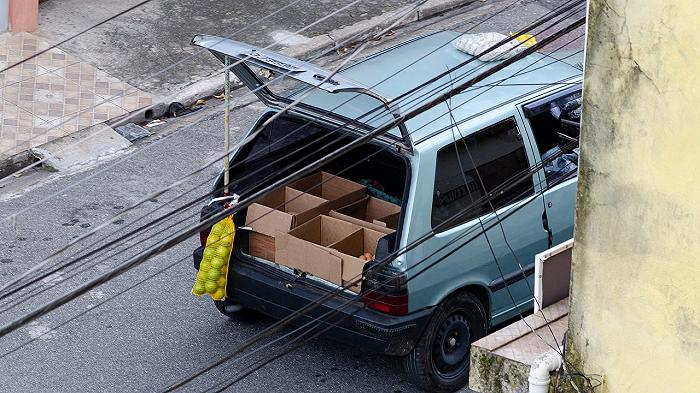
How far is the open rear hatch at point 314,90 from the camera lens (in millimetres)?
7203

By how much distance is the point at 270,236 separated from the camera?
8164 millimetres

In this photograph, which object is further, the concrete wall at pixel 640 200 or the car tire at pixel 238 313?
the car tire at pixel 238 313

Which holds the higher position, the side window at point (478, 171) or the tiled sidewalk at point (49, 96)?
the side window at point (478, 171)

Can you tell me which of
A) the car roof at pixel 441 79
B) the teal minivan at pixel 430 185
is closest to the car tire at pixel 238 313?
the teal minivan at pixel 430 185

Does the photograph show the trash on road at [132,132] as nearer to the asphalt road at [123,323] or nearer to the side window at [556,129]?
the asphalt road at [123,323]

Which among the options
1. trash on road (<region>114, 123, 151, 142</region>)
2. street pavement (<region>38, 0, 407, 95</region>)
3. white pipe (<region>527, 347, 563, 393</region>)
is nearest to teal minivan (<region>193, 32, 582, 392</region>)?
white pipe (<region>527, 347, 563, 393</region>)

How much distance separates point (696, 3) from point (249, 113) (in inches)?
317

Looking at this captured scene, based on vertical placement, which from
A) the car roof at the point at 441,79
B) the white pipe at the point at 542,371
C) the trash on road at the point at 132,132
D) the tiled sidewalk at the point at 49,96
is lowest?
the trash on road at the point at 132,132

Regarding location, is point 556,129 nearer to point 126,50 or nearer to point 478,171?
point 478,171

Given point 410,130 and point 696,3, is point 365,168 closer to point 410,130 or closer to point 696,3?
point 410,130


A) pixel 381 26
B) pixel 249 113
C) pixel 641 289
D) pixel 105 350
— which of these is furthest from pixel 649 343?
pixel 381 26

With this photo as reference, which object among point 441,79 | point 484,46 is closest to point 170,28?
point 484,46

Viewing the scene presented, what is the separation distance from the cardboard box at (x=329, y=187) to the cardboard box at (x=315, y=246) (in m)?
0.34

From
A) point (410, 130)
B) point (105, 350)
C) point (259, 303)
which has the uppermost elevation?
point (410, 130)
